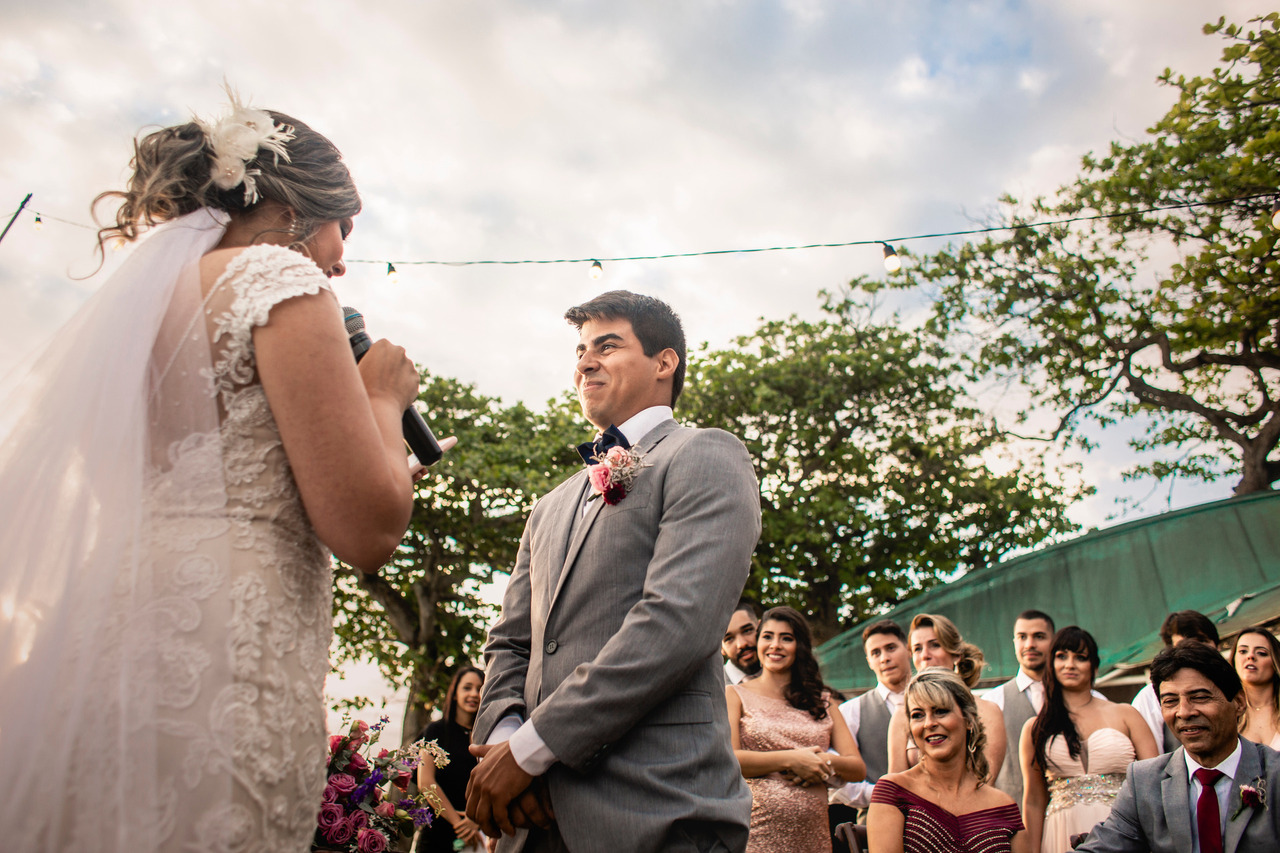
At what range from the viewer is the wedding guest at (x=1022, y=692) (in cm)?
465

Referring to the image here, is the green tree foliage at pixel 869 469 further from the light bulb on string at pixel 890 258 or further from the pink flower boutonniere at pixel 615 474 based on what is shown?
the pink flower boutonniere at pixel 615 474

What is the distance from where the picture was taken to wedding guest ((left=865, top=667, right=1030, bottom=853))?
128 inches

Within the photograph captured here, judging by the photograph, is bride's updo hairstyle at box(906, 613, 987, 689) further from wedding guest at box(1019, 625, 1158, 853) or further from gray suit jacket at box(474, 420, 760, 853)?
gray suit jacket at box(474, 420, 760, 853)

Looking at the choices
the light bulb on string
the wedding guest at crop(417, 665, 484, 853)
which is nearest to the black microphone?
the wedding guest at crop(417, 665, 484, 853)

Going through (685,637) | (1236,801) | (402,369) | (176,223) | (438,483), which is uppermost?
(438,483)

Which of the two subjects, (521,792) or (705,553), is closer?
(521,792)

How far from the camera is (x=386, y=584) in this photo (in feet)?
43.8

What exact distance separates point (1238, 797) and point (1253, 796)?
0.10 m

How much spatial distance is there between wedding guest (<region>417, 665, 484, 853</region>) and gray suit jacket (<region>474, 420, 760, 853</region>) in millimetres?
3529

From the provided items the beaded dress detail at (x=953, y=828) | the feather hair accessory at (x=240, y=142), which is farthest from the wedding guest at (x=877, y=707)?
the feather hair accessory at (x=240, y=142)

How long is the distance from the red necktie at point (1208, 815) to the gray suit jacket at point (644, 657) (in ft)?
7.21

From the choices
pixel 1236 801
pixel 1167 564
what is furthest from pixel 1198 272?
pixel 1236 801

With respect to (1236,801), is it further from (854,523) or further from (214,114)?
(854,523)

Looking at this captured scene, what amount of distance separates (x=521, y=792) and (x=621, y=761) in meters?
0.22
